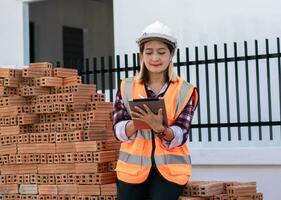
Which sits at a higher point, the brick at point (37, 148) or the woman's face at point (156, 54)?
the woman's face at point (156, 54)

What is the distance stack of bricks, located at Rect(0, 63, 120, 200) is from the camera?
6176 mm

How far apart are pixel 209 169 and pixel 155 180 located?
4659 mm

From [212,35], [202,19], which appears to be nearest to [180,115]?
[212,35]

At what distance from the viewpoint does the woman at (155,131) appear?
13.9ft

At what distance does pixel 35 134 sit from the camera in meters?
6.59

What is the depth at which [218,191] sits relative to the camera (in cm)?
565

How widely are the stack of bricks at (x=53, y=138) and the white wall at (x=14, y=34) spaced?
4757 millimetres

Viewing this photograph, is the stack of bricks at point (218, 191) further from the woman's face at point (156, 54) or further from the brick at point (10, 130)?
the brick at point (10, 130)

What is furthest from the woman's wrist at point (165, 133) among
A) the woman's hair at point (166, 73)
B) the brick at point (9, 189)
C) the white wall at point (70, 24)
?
the white wall at point (70, 24)

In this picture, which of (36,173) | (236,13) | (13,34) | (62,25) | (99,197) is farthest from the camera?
(62,25)

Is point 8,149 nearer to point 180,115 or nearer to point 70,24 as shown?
point 180,115

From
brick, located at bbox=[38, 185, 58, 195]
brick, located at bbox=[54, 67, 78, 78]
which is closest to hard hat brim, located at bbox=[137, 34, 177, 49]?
brick, located at bbox=[38, 185, 58, 195]

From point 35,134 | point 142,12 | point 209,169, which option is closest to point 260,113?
point 209,169

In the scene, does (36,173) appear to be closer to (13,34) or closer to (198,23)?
(198,23)
